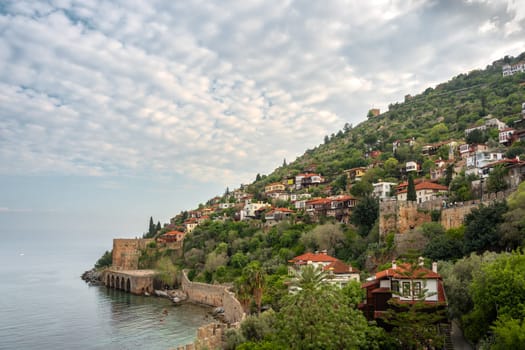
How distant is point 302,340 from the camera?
19.0m

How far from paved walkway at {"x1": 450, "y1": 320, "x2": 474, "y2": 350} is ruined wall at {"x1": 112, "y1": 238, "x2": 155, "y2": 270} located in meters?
67.4

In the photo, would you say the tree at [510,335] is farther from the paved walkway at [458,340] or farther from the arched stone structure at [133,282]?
the arched stone structure at [133,282]

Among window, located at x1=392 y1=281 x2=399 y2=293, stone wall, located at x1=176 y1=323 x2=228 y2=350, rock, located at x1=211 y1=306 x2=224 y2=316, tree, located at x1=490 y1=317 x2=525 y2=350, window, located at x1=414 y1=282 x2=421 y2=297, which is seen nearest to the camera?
tree, located at x1=490 y1=317 x2=525 y2=350

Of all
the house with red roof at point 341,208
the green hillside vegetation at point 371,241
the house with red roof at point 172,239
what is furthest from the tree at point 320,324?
the house with red roof at point 172,239

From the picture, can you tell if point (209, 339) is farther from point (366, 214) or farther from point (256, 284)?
point (366, 214)

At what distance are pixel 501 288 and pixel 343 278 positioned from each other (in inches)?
683

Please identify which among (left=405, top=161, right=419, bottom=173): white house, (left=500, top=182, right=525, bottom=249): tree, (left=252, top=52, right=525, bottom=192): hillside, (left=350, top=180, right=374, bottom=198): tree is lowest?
(left=500, top=182, right=525, bottom=249): tree

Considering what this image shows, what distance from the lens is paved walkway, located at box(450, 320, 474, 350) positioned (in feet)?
72.6

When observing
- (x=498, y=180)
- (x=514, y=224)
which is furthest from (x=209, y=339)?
(x=498, y=180)

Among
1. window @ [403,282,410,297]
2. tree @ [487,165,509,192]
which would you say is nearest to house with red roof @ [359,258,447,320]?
window @ [403,282,410,297]

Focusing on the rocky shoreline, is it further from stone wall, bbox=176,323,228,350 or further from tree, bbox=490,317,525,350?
tree, bbox=490,317,525,350

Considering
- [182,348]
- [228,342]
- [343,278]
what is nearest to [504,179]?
[343,278]

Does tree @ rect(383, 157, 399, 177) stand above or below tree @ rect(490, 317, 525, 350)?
above

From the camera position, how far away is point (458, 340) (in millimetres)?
23516
